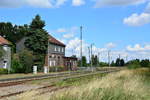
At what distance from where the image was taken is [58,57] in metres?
86.9

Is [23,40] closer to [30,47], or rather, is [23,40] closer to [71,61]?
[30,47]

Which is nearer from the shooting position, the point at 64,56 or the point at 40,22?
the point at 40,22

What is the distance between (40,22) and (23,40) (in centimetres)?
869

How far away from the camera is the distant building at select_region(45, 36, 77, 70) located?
81000 mm

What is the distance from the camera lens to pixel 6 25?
11344cm

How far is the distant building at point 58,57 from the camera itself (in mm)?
Result: 81000

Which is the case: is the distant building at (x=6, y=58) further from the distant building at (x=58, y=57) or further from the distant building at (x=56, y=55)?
the distant building at (x=58, y=57)

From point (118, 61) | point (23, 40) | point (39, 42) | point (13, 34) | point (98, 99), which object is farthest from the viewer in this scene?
point (118, 61)

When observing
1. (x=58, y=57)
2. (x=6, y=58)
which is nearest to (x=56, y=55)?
(x=58, y=57)

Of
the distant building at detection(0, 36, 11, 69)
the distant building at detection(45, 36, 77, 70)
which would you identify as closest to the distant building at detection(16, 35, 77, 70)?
the distant building at detection(45, 36, 77, 70)

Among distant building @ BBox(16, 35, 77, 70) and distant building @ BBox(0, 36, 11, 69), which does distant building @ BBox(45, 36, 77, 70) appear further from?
distant building @ BBox(0, 36, 11, 69)

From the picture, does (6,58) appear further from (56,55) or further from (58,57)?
(58,57)

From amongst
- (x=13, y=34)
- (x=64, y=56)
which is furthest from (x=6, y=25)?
(x=64, y=56)

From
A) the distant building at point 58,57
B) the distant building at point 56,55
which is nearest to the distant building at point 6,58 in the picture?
the distant building at point 56,55
